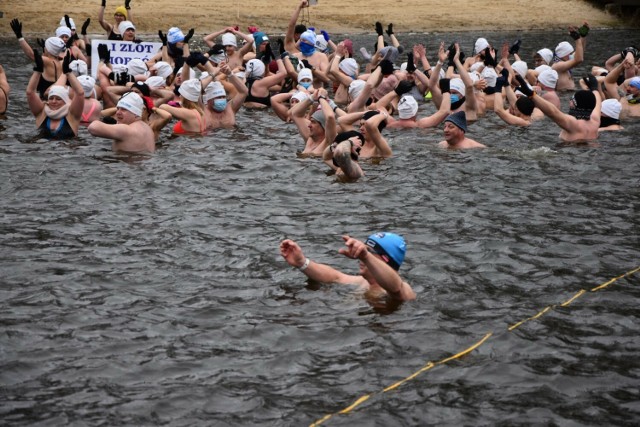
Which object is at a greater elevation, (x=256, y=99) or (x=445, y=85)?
(x=445, y=85)

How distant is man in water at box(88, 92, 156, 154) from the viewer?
1484cm

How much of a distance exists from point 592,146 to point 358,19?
2142cm

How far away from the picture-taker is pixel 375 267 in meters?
8.84

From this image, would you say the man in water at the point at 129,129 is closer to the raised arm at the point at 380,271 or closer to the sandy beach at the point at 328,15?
the raised arm at the point at 380,271

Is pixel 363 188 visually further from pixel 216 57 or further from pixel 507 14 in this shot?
pixel 507 14

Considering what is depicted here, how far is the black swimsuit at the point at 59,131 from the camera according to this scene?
16.3 meters

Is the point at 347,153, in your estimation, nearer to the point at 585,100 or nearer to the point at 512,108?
the point at 585,100

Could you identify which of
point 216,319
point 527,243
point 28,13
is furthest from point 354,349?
point 28,13

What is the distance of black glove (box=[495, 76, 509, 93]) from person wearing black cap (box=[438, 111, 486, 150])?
7.43ft

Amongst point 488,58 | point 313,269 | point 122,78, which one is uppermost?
point 488,58

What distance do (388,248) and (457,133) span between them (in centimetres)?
692

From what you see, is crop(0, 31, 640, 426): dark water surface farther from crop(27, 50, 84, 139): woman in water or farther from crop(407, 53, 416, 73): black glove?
crop(407, 53, 416, 73): black glove

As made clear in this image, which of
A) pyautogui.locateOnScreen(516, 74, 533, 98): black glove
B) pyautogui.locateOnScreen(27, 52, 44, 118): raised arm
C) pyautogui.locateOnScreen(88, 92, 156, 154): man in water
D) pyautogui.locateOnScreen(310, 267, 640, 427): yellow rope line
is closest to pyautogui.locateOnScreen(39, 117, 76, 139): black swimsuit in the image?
pyautogui.locateOnScreen(27, 52, 44, 118): raised arm

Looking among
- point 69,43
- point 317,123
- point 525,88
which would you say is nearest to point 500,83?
point 525,88
